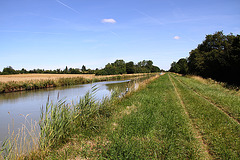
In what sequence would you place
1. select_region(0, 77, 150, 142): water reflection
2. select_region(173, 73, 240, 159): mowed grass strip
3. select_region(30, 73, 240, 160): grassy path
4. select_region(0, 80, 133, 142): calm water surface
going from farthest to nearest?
select_region(0, 77, 150, 142): water reflection < select_region(0, 80, 133, 142): calm water surface < select_region(173, 73, 240, 159): mowed grass strip < select_region(30, 73, 240, 160): grassy path

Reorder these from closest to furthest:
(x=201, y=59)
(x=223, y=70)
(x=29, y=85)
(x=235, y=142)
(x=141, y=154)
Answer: (x=141, y=154)
(x=235, y=142)
(x=29, y=85)
(x=223, y=70)
(x=201, y=59)

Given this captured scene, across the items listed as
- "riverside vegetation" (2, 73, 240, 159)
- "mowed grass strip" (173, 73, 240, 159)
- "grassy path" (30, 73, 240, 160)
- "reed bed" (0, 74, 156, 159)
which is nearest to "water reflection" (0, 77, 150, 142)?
"reed bed" (0, 74, 156, 159)

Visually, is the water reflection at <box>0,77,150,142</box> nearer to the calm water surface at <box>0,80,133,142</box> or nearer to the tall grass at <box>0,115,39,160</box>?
the calm water surface at <box>0,80,133,142</box>

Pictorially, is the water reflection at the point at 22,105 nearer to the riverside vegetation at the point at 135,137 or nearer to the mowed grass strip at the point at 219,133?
the riverside vegetation at the point at 135,137

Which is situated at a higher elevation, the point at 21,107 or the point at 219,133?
the point at 219,133

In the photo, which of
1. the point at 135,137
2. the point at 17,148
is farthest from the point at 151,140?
the point at 17,148

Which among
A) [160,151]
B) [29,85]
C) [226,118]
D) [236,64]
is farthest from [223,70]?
[29,85]

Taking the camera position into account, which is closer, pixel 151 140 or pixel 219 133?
pixel 151 140

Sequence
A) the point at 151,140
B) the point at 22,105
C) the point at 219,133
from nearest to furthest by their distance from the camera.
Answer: the point at 151,140, the point at 219,133, the point at 22,105

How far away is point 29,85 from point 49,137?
790 inches

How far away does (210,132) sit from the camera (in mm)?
4672

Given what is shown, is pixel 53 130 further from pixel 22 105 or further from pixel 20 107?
pixel 22 105

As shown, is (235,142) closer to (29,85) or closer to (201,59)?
(29,85)

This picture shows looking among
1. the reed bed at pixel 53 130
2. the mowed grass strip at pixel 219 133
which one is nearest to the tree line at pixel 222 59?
the mowed grass strip at pixel 219 133
